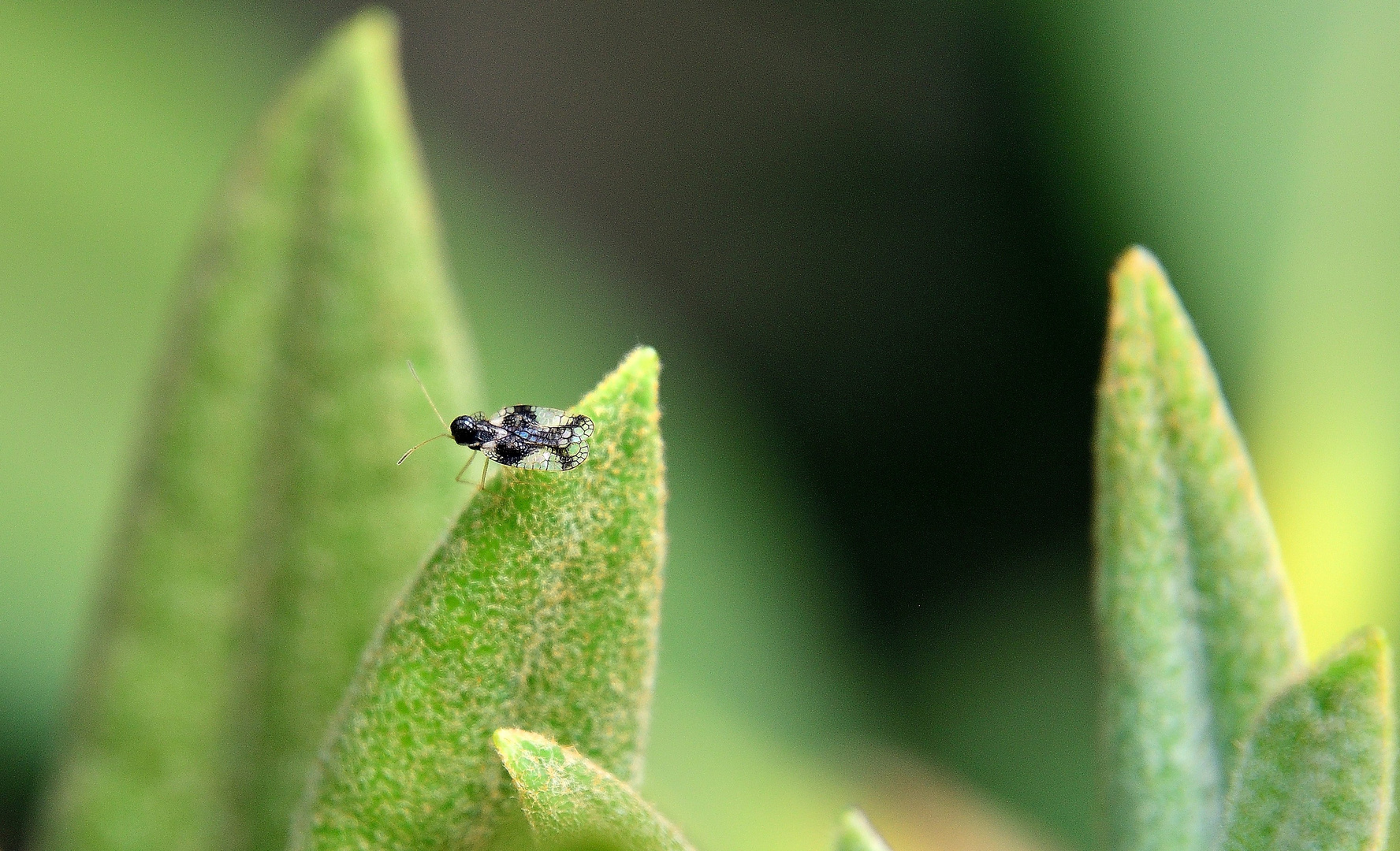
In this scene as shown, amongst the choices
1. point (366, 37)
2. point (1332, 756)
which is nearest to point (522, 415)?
point (366, 37)

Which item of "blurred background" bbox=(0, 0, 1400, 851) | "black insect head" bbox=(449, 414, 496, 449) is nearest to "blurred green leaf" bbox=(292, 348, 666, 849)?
"black insect head" bbox=(449, 414, 496, 449)

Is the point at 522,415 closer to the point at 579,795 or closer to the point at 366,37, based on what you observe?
the point at 366,37

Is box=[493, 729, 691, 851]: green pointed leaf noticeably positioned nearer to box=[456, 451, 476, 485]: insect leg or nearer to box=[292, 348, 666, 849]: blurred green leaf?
box=[292, 348, 666, 849]: blurred green leaf

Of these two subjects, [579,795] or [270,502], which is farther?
[270,502]

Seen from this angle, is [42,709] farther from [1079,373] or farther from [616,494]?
[1079,373]

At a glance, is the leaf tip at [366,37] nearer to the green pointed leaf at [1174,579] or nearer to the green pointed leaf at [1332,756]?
the green pointed leaf at [1174,579]

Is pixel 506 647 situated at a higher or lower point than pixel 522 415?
lower

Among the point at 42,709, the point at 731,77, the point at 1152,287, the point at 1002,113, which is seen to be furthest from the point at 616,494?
the point at 731,77
